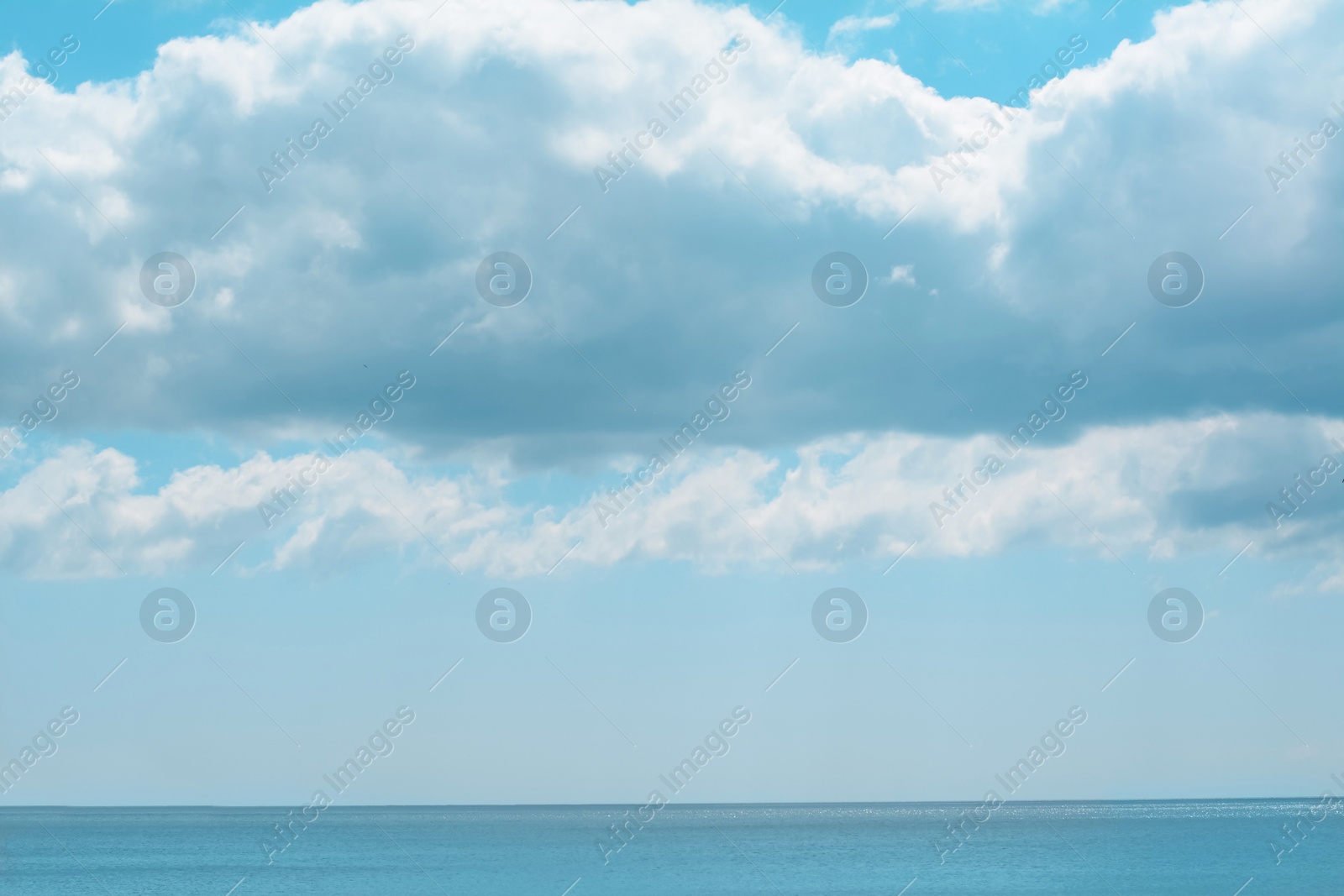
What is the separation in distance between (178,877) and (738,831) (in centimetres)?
9459

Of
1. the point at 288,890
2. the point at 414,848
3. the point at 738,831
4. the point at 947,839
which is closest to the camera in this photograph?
the point at 288,890

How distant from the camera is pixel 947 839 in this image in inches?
6117

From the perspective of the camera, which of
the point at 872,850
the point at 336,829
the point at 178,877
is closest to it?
the point at 178,877

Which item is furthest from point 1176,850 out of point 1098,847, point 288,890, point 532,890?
point 288,890

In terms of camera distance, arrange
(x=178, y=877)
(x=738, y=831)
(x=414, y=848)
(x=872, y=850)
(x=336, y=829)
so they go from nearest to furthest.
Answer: (x=178, y=877)
(x=872, y=850)
(x=414, y=848)
(x=738, y=831)
(x=336, y=829)

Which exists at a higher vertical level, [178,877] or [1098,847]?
[178,877]

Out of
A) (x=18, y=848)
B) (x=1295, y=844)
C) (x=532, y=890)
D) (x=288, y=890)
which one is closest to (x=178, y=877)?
(x=288, y=890)

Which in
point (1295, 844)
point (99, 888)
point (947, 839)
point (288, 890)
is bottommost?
point (1295, 844)

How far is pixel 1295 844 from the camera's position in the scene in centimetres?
14638

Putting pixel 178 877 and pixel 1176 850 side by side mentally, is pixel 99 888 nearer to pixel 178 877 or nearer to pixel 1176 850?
pixel 178 877

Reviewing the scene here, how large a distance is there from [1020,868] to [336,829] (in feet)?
410

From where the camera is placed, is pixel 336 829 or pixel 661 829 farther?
pixel 336 829

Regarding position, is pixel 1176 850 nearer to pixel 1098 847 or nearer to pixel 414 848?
pixel 1098 847

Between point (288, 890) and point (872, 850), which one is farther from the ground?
point (288, 890)
